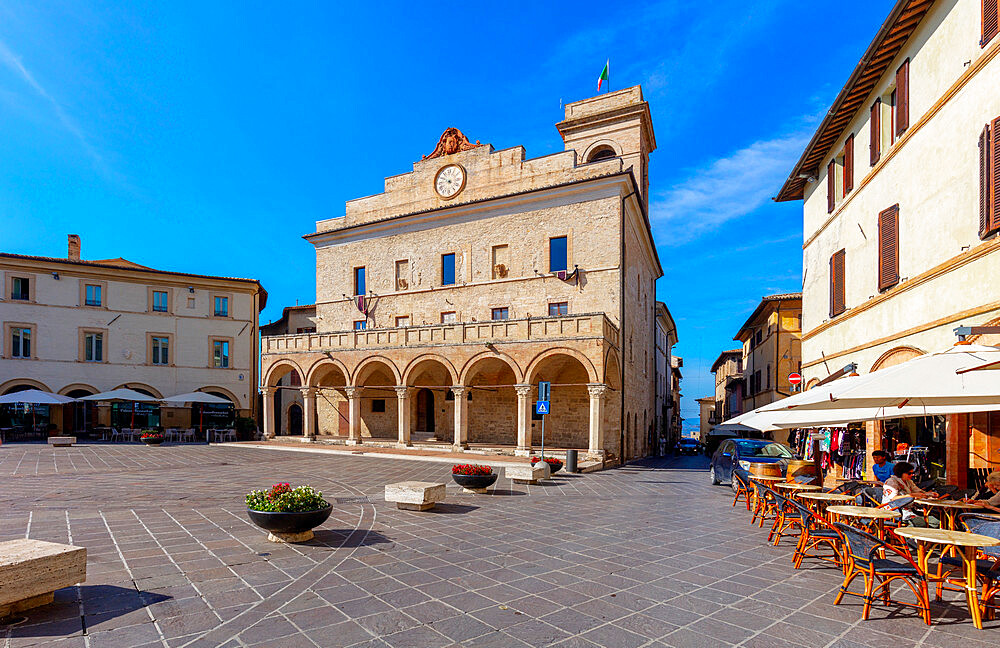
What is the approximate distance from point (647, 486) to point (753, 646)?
427 inches

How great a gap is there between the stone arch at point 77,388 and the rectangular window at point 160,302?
518 centimetres

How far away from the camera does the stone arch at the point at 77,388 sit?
2973cm

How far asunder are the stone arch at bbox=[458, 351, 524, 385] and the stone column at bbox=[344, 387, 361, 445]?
19.7ft

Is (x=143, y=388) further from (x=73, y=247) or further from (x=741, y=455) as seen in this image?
(x=741, y=455)

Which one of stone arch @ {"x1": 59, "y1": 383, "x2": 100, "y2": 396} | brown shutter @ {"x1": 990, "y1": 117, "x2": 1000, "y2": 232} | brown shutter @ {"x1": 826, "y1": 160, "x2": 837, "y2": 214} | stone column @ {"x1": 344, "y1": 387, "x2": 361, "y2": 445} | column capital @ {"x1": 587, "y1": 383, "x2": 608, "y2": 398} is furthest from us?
stone arch @ {"x1": 59, "y1": 383, "x2": 100, "y2": 396}

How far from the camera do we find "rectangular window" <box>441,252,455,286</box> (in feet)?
91.2

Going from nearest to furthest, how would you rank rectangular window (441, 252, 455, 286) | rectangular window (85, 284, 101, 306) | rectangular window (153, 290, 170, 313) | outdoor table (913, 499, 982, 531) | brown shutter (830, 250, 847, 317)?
outdoor table (913, 499, 982, 531)
brown shutter (830, 250, 847, 317)
rectangular window (441, 252, 455, 286)
rectangular window (85, 284, 101, 306)
rectangular window (153, 290, 170, 313)

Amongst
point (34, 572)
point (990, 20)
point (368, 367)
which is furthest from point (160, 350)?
point (990, 20)

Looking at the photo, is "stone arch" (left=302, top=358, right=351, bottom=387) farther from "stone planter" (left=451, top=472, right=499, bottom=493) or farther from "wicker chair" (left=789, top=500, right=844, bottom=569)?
"wicker chair" (left=789, top=500, right=844, bottom=569)

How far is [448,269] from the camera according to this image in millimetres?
27984

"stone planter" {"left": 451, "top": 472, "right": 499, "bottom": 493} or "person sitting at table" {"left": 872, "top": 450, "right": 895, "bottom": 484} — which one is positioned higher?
"person sitting at table" {"left": 872, "top": 450, "right": 895, "bottom": 484}

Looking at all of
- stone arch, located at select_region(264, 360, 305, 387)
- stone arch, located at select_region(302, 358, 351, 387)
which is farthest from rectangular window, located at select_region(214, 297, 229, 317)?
stone arch, located at select_region(302, 358, 351, 387)

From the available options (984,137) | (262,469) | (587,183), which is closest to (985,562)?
(984,137)

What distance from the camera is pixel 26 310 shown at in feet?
96.5
